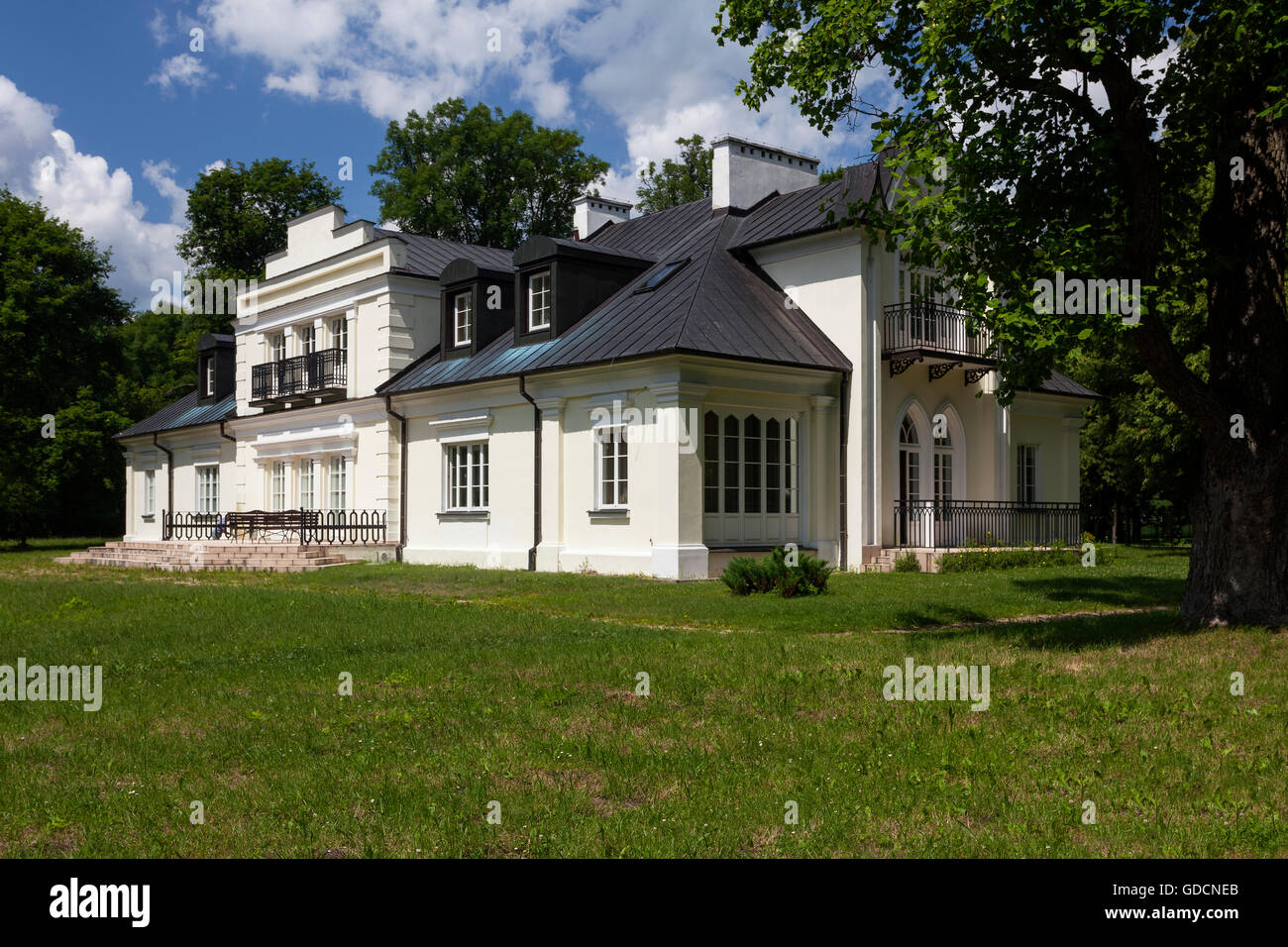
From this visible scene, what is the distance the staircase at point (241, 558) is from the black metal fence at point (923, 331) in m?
13.1

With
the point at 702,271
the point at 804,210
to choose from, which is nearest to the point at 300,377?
the point at 702,271

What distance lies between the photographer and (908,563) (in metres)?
21.7

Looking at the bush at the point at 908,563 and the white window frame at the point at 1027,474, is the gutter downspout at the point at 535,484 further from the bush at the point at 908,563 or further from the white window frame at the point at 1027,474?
the white window frame at the point at 1027,474

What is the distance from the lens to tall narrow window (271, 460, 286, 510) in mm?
33219

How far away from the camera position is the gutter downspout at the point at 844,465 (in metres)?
22.6

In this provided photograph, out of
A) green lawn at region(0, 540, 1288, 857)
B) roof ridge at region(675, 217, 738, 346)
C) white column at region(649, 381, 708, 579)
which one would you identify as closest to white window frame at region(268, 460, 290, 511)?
roof ridge at region(675, 217, 738, 346)

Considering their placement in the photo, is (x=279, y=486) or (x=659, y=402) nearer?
(x=659, y=402)

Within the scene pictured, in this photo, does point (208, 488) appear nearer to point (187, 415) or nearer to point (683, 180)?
point (187, 415)

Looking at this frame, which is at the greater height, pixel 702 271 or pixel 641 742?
pixel 702 271

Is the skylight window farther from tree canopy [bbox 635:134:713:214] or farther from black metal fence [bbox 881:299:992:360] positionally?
tree canopy [bbox 635:134:713:214]

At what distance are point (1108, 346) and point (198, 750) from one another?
32.9 meters

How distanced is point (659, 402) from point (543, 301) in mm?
5726

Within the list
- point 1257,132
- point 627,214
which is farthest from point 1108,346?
point 1257,132
